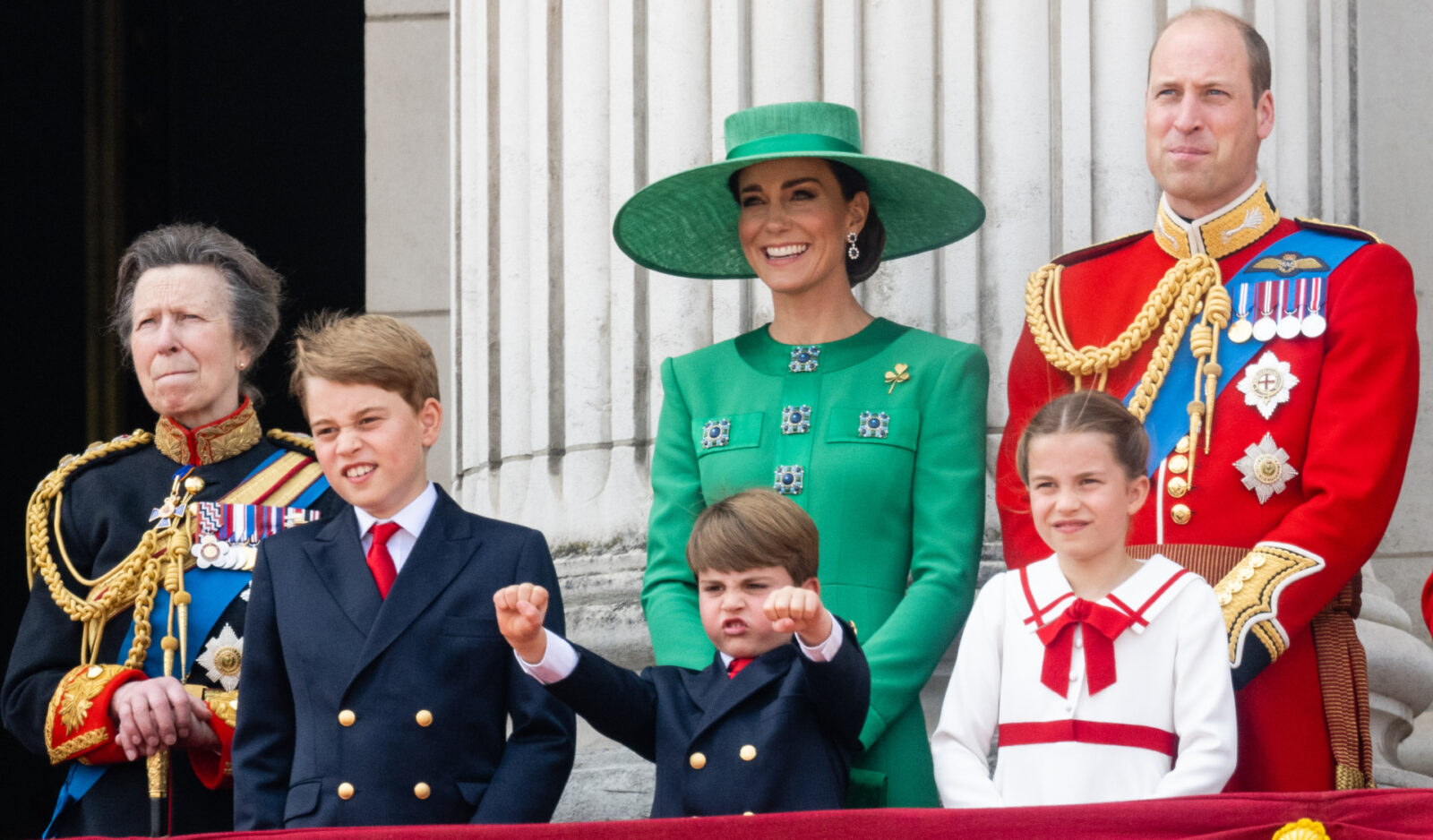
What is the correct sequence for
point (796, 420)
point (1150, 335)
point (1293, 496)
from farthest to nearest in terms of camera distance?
1. point (796, 420)
2. point (1150, 335)
3. point (1293, 496)

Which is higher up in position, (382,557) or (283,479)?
(283,479)

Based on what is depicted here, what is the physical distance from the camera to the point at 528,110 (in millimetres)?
5480

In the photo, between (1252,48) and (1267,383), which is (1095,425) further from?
(1252,48)

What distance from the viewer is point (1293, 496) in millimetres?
3791

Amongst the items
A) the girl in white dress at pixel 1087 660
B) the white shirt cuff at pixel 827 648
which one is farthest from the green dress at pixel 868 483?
the white shirt cuff at pixel 827 648

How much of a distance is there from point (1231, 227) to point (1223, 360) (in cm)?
26

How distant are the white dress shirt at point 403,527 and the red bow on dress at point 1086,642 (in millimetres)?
1080

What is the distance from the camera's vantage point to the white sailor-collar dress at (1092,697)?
337 centimetres

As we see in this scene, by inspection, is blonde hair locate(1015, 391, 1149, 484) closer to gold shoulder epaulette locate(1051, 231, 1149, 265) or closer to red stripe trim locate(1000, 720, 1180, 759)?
red stripe trim locate(1000, 720, 1180, 759)

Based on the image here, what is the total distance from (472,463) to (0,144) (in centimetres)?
331

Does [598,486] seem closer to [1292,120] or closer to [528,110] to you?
[528,110]

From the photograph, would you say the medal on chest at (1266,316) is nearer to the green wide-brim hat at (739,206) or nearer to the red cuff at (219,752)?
the green wide-brim hat at (739,206)

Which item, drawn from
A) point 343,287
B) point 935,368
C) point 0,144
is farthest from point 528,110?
point 0,144

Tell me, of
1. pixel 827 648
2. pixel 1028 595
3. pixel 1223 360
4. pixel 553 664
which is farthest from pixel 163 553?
pixel 1223 360
